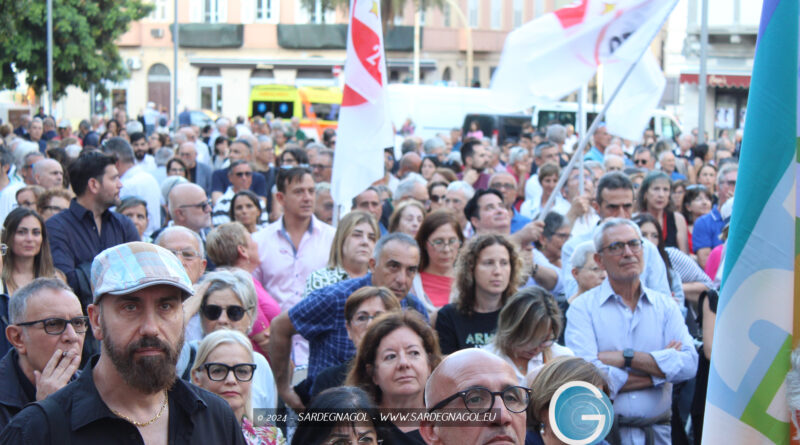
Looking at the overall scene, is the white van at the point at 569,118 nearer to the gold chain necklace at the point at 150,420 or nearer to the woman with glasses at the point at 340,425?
the woman with glasses at the point at 340,425

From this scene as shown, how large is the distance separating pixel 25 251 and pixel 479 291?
2695mm

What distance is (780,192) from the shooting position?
135 inches

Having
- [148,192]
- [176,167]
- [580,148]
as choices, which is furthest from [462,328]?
[176,167]

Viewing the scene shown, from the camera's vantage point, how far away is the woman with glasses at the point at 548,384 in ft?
13.6

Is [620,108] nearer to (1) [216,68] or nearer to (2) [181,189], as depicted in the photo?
(2) [181,189]

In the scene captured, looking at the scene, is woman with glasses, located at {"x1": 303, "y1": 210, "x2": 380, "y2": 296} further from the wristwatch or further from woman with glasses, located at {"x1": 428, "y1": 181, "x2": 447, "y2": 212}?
woman with glasses, located at {"x1": 428, "y1": 181, "x2": 447, "y2": 212}

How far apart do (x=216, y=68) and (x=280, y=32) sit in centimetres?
391

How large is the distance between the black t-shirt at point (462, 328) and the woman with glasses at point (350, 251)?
3.65 ft

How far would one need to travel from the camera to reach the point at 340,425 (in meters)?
3.79

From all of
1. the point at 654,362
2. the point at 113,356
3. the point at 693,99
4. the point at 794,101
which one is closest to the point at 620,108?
the point at 654,362

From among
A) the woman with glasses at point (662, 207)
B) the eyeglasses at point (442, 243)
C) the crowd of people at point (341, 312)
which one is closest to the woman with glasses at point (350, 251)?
the crowd of people at point (341, 312)

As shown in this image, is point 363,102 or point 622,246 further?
point 363,102

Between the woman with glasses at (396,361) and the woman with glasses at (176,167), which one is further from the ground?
the woman with glasses at (176,167)

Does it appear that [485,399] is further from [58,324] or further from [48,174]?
[48,174]
